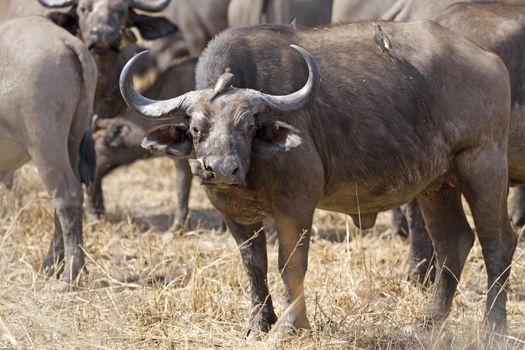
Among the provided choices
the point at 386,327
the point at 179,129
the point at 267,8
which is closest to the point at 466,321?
the point at 386,327

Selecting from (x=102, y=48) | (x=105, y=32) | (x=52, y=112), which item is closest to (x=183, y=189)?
(x=102, y=48)

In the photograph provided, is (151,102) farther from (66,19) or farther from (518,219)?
(518,219)

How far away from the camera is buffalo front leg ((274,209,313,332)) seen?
18.4 feet

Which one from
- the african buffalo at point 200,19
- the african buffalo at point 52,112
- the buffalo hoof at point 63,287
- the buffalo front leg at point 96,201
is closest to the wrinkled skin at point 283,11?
the african buffalo at point 200,19

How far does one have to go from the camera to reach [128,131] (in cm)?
992

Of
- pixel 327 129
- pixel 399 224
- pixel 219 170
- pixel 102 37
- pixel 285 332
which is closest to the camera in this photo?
pixel 219 170

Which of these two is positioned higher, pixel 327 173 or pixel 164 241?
pixel 327 173

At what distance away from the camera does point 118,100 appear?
998 centimetres

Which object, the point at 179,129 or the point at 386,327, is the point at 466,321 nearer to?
the point at 386,327

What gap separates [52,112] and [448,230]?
2567 mm

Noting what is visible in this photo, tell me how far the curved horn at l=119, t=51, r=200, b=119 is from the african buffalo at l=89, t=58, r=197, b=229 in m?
4.23

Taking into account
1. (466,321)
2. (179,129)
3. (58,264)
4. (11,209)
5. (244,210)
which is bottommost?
(11,209)

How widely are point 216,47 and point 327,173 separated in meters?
0.84

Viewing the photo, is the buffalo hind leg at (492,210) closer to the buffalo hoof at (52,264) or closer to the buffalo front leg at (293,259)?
the buffalo front leg at (293,259)
